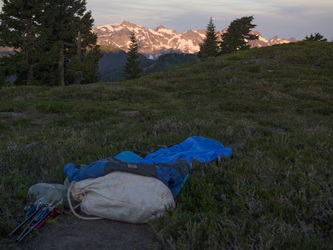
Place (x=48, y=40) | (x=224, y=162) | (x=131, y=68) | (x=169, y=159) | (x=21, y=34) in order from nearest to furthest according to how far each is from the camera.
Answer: (x=224, y=162) < (x=169, y=159) < (x=21, y=34) < (x=48, y=40) < (x=131, y=68)

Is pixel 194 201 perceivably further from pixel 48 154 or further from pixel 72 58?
pixel 72 58

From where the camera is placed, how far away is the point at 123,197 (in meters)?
3.04

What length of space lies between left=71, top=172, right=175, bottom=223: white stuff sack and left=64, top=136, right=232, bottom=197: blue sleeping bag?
0.56ft

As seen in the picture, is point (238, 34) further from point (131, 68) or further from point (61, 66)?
point (61, 66)

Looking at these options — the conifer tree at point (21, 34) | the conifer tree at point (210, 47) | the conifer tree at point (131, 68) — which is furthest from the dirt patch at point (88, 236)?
the conifer tree at point (131, 68)

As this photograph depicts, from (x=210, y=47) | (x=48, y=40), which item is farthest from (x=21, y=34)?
(x=210, y=47)

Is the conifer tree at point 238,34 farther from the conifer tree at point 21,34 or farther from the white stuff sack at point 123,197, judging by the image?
the white stuff sack at point 123,197

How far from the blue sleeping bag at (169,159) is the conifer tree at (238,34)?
2060 inches

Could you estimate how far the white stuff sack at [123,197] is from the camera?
3.01 m

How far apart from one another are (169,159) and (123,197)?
5.81 feet

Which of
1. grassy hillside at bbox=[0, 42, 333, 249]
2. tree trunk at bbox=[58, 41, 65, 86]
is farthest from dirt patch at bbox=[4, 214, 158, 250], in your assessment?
tree trunk at bbox=[58, 41, 65, 86]

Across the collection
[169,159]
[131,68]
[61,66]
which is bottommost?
[131,68]

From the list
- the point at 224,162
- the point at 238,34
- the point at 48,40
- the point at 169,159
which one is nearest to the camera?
the point at 224,162

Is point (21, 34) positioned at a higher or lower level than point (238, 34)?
lower
